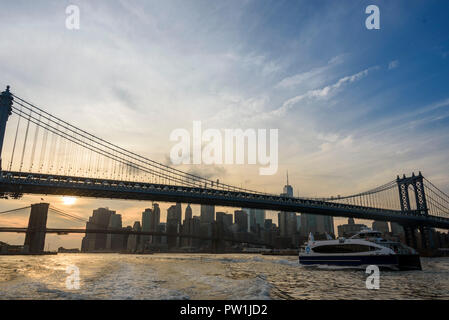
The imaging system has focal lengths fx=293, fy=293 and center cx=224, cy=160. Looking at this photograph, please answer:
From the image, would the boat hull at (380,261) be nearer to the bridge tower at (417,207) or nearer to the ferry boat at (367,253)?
the ferry boat at (367,253)

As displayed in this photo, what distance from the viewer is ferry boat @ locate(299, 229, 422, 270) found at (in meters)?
27.4

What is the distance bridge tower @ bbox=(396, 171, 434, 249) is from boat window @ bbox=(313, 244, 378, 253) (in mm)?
72435

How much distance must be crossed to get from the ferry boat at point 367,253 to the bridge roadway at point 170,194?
126 feet

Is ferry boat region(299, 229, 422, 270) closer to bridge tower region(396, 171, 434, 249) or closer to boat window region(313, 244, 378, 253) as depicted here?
boat window region(313, 244, 378, 253)

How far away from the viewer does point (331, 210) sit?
77562 mm

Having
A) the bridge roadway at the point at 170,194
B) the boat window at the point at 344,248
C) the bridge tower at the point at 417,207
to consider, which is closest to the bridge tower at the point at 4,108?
the bridge roadway at the point at 170,194

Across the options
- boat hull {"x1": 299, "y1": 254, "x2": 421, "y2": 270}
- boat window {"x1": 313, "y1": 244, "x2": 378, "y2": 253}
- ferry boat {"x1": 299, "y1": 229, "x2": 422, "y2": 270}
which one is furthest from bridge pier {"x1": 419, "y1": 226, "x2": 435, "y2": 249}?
boat window {"x1": 313, "y1": 244, "x2": 378, "y2": 253}

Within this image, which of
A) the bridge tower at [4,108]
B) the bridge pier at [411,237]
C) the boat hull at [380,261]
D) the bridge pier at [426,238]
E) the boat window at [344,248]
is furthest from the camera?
the bridge pier at [411,237]

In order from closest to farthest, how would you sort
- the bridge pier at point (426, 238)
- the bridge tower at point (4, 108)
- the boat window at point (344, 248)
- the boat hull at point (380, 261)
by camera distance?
the boat hull at point (380, 261), the boat window at point (344, 248), the bridge tower at point (4, 108), the bridge pier at point (426, 238)

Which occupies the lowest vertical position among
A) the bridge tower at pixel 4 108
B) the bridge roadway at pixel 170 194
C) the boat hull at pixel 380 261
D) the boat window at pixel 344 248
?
the boat hull at pixel 380 261

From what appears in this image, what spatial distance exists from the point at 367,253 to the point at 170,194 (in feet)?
142

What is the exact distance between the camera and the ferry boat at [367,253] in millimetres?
27422

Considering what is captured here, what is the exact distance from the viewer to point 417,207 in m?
90.4

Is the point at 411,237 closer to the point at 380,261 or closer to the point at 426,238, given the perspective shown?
the point at 426,238
